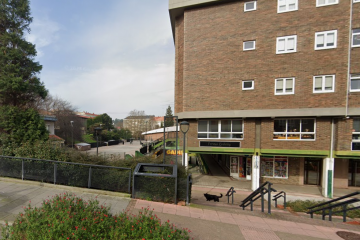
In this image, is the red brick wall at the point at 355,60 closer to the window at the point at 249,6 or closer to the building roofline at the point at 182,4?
the window at the point at 249,6

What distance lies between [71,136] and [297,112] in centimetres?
3981

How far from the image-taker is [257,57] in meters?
10.1

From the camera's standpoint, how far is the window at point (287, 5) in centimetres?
970

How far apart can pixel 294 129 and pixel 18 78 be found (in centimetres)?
1843

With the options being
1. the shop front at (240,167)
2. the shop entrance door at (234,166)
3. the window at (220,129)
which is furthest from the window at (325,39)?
the shop entrance door at (234,166)

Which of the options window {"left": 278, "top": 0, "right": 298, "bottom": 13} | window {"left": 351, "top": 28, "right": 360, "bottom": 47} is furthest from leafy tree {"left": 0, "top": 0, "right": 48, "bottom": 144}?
window {"left": 351, "top": 28, "right": 360, "bottom": 47}

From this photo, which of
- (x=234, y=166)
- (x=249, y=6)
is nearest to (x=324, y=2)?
(x=249, y=6)

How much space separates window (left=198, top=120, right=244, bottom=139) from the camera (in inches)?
413

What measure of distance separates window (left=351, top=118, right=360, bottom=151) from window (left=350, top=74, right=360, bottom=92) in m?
1.77

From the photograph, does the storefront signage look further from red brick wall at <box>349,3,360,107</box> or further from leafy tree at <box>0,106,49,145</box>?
leafy tree at <box>0,106,49,145</box>

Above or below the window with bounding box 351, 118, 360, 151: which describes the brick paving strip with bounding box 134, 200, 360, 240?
below

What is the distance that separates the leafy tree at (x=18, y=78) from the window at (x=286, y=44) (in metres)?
16.9

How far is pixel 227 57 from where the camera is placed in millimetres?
10656

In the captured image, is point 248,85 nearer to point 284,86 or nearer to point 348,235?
point 284,86
